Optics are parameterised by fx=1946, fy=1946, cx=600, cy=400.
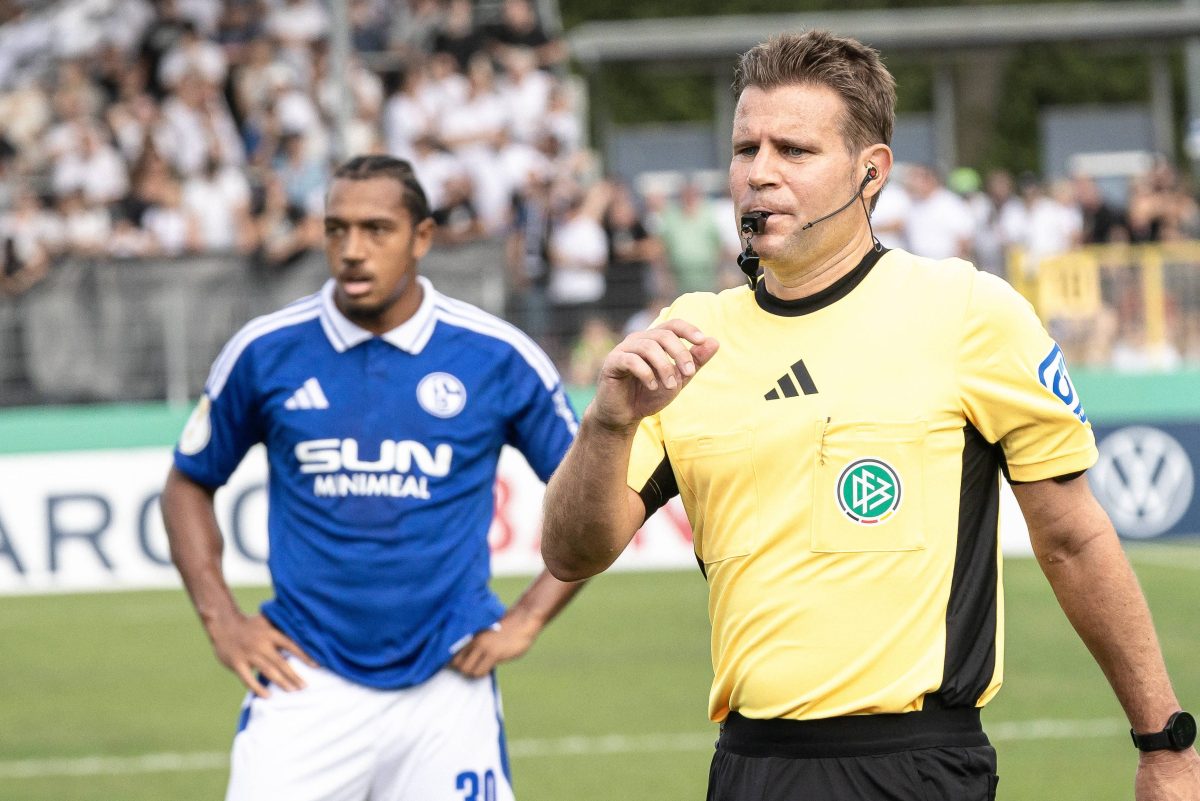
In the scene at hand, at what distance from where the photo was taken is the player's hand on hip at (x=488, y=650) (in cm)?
508

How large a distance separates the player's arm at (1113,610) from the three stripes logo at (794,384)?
1.36ft

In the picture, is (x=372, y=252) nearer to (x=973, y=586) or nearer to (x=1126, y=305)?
(x=973, y=586)

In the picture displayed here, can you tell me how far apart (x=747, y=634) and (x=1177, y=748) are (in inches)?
30.7

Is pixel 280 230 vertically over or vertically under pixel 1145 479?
over

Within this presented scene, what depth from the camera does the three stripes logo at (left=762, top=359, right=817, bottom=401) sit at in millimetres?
3428

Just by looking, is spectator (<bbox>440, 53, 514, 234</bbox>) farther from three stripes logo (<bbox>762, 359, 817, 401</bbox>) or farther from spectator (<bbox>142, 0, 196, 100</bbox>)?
three stripes logo (<bbox>762, 359, 817, 401</bbox>)

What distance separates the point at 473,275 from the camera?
52.1 ft

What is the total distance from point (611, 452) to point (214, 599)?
90.1 inches

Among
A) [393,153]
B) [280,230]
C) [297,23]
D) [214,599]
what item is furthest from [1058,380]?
[297,23]

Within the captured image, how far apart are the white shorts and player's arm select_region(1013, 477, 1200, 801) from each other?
2.04 m

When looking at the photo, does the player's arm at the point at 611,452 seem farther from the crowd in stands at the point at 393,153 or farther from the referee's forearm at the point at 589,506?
the crowd in stands at the point at 393,153

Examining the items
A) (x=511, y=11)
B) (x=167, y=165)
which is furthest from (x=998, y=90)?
(x=167, y=165)

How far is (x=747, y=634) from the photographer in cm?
345

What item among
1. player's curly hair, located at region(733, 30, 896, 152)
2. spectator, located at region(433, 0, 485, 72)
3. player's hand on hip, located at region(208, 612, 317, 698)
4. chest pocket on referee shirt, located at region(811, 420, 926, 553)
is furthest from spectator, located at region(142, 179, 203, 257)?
chest pocket on referee shirt, located at region(811, 420, 926, 553)
